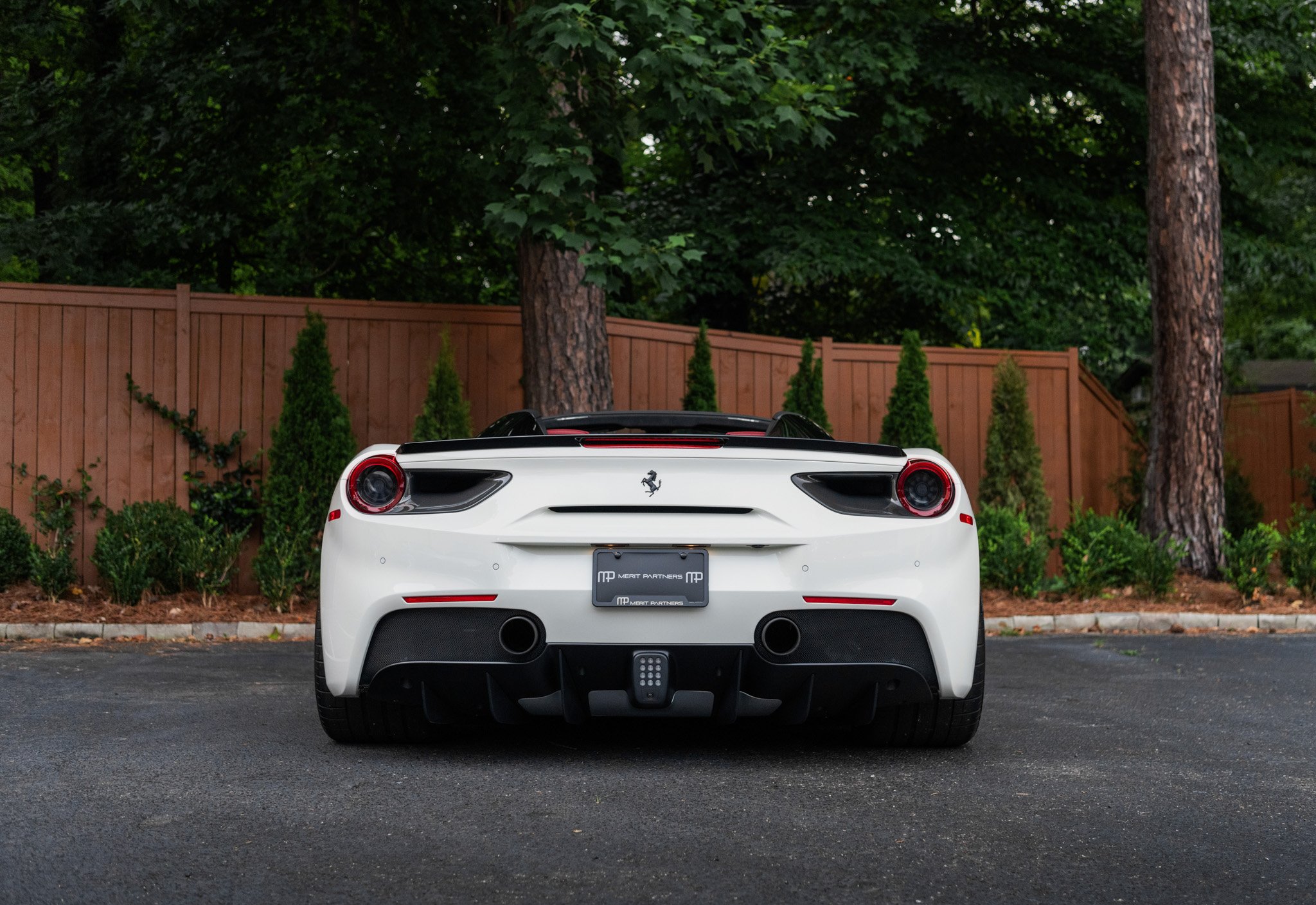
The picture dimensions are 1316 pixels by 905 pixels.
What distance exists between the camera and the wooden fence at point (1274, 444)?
653 inches

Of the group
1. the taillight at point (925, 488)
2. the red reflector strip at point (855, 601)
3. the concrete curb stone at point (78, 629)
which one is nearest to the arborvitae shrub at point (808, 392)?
the concrete curb stone at point (78, 629)

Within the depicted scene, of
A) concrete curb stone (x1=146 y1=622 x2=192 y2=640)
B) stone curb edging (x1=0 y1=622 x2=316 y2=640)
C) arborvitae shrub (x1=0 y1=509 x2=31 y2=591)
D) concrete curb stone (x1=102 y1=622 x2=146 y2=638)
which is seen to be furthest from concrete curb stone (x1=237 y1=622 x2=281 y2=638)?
arborvitae shrub (x1=0 y1=509 x2=31 y2=591)

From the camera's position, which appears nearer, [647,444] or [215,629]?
[647,444]

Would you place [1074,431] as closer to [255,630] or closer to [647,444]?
[255,630]

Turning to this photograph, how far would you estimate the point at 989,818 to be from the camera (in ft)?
12.2

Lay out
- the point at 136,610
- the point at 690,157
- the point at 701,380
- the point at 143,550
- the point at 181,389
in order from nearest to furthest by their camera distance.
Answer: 1. the point at 136,610
2. the point at 143,550
3. the point at 181,389
4. the point at 701,380
5. the point at 690,157

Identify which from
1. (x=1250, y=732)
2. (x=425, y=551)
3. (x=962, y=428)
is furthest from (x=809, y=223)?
(x=425, y=551)

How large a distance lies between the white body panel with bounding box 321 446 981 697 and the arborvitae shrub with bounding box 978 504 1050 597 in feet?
21.8

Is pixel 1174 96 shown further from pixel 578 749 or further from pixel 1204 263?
pixel 578 749

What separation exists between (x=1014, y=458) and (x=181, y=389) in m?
7.39

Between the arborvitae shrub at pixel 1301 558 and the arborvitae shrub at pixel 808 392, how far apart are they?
408 centimetres

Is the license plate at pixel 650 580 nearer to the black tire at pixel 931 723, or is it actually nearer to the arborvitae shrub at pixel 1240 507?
the black tire at pixel 931 723

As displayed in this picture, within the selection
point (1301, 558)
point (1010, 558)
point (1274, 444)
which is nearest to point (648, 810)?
point (1010, 558)

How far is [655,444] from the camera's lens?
438 centimetres
